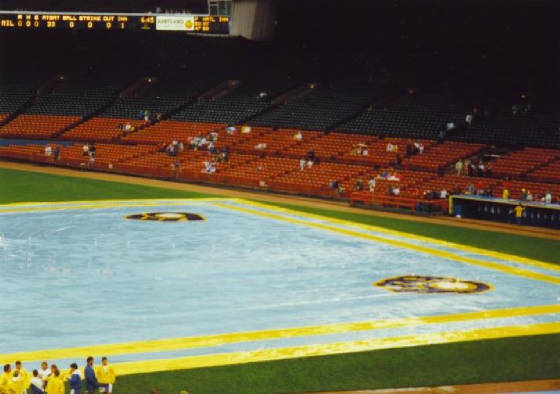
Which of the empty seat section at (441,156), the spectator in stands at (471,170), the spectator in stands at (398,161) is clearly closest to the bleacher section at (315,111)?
the spectator in stands at (398,161)

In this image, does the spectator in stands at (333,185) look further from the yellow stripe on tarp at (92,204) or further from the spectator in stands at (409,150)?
the yellow stripe on tarp at (92,204)

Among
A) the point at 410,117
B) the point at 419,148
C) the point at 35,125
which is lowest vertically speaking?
the point at 419,148

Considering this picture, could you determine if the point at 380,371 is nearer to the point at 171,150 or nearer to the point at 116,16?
the point at 171,150

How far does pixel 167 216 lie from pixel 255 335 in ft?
59.2

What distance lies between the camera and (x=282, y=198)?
44469 millimetres

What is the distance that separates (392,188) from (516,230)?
7.54 m

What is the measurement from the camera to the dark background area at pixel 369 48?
50.6 meters

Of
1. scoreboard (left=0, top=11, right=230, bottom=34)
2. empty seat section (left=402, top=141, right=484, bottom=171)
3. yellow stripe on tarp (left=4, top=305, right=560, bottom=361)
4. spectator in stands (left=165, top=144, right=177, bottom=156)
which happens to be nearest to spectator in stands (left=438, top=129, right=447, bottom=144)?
empty seat section (left=402, top=141, right=484, bottom=171)

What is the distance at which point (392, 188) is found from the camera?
137 ft

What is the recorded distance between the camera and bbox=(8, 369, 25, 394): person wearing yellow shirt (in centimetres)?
1498

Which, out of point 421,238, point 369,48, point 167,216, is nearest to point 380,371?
point 421,238

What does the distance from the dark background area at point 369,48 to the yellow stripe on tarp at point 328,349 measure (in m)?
27.3

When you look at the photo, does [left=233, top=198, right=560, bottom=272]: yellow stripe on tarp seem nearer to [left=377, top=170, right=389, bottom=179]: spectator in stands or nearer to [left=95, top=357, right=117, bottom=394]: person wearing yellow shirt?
[left=377, top=170, right=389, bottom=179]: spectator in stands

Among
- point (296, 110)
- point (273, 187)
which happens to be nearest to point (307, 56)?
point (296, 110)
